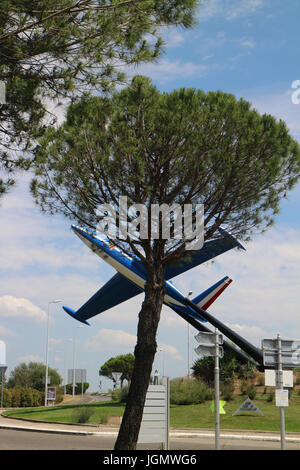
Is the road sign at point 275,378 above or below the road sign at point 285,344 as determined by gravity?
below

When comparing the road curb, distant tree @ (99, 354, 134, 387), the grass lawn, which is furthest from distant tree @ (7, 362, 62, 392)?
the road curb

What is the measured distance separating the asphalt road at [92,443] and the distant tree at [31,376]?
180 feet

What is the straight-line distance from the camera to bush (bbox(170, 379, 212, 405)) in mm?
27562

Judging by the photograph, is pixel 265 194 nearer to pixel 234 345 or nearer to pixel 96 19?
pixel 96 19

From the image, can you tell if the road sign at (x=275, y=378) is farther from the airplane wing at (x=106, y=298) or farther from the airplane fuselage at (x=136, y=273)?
the airplane wing at (x=106, y=298)

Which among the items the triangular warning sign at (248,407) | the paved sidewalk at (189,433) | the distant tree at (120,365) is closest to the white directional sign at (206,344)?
the paved sidewalk at (189,433)

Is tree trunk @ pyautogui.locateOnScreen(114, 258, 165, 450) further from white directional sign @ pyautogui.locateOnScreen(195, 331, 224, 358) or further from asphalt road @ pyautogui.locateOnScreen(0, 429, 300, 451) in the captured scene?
asphalt road @ pyautogui.locateOnScreen(0, 429, 300, 451)

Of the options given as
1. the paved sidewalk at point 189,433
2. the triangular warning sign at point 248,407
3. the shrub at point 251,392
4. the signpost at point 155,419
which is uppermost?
the signpost at point 155,419

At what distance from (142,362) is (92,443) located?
16.6 feet

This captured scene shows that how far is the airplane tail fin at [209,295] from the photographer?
1324 inches

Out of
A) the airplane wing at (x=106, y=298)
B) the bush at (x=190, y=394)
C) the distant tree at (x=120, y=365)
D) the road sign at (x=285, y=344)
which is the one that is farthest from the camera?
the distant tree at (x=120, y=365)

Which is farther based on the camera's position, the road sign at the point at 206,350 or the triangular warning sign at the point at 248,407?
the triangular warning sign at the point at 248,407

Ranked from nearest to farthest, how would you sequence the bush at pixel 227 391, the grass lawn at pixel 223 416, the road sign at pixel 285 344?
the road sign at pixel 285 344 < the grass lawn at pixel 223 416 < the bush at pixel 227 391
